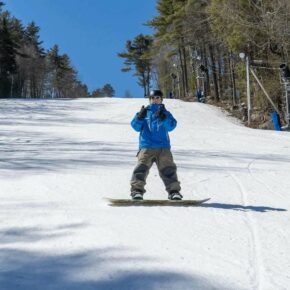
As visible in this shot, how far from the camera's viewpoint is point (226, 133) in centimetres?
1789

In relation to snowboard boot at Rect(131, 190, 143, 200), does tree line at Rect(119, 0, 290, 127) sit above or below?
above

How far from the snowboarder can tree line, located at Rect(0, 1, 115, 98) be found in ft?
168

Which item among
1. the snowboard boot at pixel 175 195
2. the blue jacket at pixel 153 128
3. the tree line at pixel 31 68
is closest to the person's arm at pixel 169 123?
the blue jacket at pixel 153 128

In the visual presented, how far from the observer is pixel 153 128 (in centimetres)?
637

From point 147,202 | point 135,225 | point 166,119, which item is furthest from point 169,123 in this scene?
point 135,225

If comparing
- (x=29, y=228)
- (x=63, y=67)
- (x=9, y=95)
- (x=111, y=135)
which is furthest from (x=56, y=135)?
(x=63, y=67)

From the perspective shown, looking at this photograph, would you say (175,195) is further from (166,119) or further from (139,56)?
(139,56)

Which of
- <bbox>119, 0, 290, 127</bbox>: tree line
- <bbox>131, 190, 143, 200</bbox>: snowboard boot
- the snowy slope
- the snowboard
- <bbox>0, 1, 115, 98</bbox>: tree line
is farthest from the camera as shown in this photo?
<bbox>0, 1, 115, 98</bbox>: tree line

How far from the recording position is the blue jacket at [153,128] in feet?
20.8

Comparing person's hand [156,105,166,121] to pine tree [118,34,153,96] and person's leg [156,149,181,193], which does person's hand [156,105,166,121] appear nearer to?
person's leg [156,149,181,193]

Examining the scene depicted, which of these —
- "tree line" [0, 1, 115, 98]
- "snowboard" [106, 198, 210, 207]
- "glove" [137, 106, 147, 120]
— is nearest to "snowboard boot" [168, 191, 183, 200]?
"snowboard" [106, 198, 210, 207]

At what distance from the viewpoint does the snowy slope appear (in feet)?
11.6

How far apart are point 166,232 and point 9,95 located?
186ft

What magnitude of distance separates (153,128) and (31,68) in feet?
210
